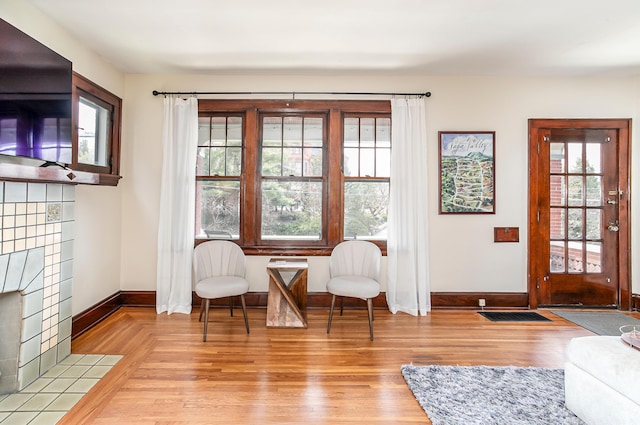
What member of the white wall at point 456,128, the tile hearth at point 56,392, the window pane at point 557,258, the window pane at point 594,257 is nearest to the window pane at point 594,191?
the window pane at point 594,257

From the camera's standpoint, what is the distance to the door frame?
12.5 feet

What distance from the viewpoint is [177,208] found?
366 cm

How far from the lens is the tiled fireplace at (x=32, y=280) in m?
2.10

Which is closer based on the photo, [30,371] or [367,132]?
[30,371]

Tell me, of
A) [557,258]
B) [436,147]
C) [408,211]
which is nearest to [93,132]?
[408,211]

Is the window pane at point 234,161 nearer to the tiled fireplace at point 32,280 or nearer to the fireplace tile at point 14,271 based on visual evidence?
the tiled fireplace at point 32,280

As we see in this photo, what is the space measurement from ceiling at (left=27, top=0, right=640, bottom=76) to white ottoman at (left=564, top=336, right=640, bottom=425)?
230 centimetres

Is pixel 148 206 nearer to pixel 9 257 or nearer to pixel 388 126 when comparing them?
pixel 9 257

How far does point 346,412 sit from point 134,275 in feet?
9.76

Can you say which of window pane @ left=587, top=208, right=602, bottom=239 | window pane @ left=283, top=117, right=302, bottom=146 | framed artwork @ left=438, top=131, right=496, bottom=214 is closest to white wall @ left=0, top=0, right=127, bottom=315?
window pane @ left=283, top=117, right=302, bottom=146

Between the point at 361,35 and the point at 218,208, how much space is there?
2348mm

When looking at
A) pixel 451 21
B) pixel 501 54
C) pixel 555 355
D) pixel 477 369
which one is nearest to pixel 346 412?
pixel 477 369

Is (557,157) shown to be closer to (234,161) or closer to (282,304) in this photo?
(282,304)

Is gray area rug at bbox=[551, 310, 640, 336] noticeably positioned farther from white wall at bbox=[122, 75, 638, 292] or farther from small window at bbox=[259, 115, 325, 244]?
small window at bbox=[259, 115, 325, 244]
